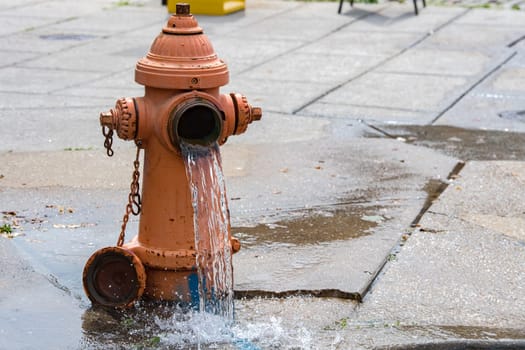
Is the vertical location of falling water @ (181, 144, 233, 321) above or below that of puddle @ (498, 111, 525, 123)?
above

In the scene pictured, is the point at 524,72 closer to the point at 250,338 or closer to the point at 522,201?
the point at 522,201

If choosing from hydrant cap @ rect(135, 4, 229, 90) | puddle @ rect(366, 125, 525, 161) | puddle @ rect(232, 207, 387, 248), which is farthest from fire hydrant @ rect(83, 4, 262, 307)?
puddle @ rect(366, 125, 525, 161)

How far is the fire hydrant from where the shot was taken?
425 cm

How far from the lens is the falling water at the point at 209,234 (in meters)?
4.34

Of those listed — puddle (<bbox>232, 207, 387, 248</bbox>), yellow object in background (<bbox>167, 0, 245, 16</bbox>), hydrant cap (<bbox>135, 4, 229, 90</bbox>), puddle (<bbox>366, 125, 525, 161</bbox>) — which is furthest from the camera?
yellow object in background (<bbox>167, 0, 245, 16</bbox>)

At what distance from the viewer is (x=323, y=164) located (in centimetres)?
688

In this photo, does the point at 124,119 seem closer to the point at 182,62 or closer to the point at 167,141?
the point at 167,141

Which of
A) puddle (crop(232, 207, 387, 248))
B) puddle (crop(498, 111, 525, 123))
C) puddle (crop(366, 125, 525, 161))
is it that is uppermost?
puddle (crop(232, 207, 387, 248))

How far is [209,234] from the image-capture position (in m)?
4.39

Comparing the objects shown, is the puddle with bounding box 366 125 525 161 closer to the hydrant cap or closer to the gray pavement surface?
the gray pavement surface

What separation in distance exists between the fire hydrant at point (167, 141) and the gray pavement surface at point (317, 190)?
7.6 inches

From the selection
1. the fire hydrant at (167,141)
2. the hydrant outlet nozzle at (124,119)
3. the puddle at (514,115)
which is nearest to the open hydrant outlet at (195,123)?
the fire hydrant at (167,141)

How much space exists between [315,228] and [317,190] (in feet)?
2.52

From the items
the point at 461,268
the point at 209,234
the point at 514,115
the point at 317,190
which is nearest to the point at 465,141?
the point at 514,115
